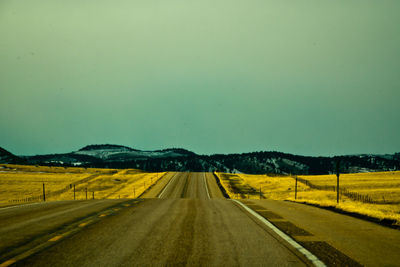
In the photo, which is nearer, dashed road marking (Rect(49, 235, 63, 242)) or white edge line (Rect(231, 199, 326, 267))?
white edge line (Rect(231, 199, 326, 267))

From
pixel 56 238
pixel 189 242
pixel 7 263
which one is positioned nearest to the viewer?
pixel 7 263

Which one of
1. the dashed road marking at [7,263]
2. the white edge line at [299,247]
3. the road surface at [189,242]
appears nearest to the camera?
the dashed road marking at [7,263]

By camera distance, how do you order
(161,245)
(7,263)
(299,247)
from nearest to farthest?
(7,263) < (299,247) < (161,245)

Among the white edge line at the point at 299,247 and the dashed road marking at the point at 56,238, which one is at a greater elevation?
the white edge line at the point at 299,247

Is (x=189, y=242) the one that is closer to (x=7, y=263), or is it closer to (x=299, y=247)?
(x=299, y=247)

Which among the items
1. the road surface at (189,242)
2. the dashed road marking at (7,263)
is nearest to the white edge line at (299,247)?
the road surface at (189,242)

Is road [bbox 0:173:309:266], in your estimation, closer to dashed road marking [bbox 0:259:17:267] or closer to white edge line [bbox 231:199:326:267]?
dashed road marking [bbox 0:259:17:267]

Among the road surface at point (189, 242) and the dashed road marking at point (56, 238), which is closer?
the road surface at point (189, 242)

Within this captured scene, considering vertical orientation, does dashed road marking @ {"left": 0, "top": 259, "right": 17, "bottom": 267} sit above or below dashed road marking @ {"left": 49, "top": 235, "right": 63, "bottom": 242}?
above

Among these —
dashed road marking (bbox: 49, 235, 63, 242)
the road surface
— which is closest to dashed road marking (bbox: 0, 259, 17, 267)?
the road surface

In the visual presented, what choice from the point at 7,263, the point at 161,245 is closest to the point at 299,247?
the point at 161,245

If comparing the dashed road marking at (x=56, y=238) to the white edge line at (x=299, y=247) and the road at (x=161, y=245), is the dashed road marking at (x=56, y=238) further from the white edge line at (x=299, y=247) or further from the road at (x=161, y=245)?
the white edge line at (x=299, y=247)

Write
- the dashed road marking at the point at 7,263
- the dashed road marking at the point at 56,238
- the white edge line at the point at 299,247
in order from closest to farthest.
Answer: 1. the dashed road marking at the point at 7,263
2. the white edge line at the point at 299,247
3. the dashed road marking at the point at 56,238

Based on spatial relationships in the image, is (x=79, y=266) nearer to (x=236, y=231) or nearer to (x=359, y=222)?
(x=236, y=231)
